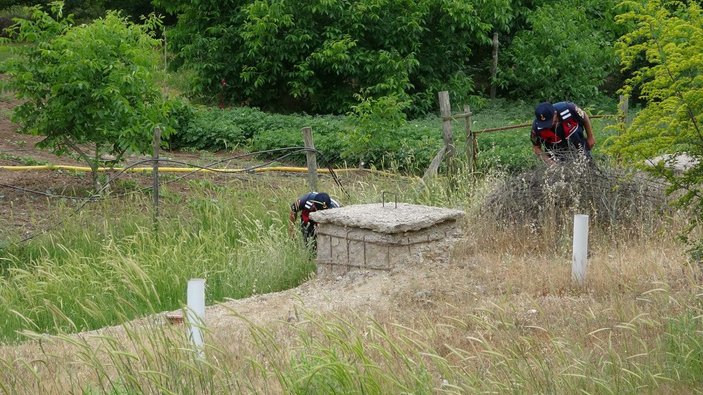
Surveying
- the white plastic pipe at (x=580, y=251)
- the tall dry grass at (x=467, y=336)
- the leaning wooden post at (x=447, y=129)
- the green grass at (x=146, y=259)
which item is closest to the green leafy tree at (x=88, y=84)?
the green grass at (x=146, y=259)

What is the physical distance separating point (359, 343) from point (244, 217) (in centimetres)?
696

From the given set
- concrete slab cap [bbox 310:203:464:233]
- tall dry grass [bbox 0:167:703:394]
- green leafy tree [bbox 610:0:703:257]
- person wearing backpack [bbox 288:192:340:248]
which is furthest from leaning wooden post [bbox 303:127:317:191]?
green leafy tree [bbox 610:0:703:257]

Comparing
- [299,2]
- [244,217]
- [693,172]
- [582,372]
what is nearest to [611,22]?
[299,2]

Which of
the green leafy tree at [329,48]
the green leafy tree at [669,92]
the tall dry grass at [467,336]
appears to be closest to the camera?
the tall dry grass at [467,336]

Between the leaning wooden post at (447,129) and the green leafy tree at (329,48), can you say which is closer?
the leaning wooden post at (447,129)

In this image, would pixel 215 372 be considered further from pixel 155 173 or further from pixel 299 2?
pixel 299 2

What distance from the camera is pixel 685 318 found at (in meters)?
6.22

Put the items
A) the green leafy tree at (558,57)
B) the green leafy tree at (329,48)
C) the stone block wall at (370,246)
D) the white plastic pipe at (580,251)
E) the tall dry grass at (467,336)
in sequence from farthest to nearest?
the green leafy tree at (558,57) < the green leafy tree at (329,48) < the stone block wall at (370,246) < the white plastic pipe at (580,251) < the tall dry grass at (467,336)

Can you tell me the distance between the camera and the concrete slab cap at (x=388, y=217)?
888 centimetres

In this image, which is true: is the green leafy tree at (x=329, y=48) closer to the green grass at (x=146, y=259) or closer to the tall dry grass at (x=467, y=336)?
the green grass at (x=146, y=259)

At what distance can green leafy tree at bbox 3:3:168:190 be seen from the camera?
44.9 feet

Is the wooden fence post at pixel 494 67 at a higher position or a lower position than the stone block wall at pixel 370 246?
higher

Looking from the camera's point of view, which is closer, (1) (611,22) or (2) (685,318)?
(2) (685,318)

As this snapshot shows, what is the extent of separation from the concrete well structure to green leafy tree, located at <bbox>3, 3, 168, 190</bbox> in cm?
499
